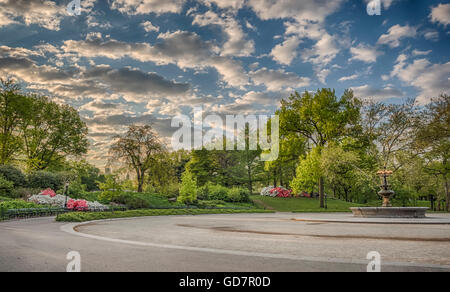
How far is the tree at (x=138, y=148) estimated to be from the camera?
128 ft

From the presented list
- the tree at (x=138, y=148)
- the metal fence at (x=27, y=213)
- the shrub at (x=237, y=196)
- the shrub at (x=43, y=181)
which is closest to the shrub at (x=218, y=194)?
the shrub at (x=237, y=196)

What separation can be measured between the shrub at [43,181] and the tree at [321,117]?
25.3 metres

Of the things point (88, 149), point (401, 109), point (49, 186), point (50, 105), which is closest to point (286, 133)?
point (401, 109)

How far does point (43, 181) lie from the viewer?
97.7 ft

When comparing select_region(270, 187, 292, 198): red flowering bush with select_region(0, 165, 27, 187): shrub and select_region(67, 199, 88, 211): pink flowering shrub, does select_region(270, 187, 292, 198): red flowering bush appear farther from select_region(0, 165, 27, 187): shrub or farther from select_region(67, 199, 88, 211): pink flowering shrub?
select_region(0, 165, 27, 187): shrub

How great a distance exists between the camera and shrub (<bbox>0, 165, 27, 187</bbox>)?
2781 cm

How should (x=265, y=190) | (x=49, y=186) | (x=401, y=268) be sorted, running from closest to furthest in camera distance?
(x=401, y=268) → (x=49, y=186) → (x=265, y=190)

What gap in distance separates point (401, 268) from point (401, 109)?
103 feet

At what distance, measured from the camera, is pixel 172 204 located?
110 feet

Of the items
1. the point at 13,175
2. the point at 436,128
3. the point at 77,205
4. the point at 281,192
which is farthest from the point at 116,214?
the point at 281,192

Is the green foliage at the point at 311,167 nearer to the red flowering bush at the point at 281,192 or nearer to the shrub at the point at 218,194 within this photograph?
→ the shrub at the point at 218,194

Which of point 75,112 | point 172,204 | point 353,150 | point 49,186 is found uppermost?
point 75,112

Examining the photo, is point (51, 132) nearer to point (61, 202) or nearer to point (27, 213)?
point (61, 202)
